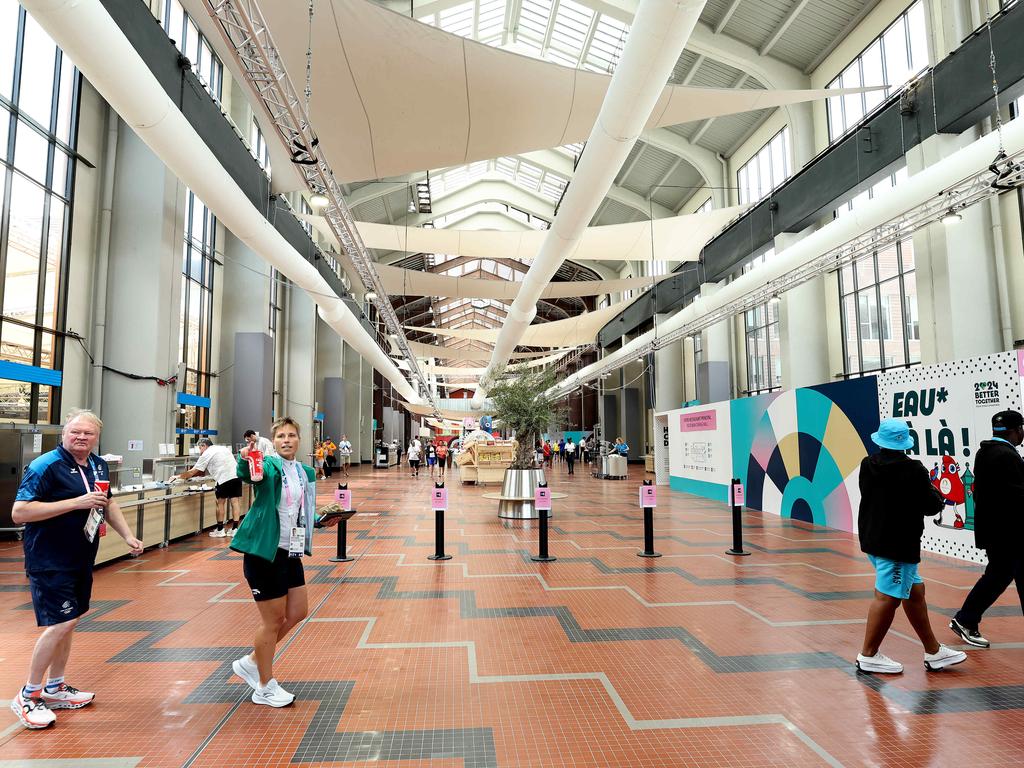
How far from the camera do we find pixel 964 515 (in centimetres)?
668

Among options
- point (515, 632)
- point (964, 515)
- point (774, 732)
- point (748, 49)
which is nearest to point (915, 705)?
point (774, 732)

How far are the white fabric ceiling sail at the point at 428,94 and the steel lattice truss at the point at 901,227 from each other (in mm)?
1966

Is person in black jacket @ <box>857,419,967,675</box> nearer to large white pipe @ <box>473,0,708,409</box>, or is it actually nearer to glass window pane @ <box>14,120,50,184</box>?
large white pipe @ <box>473,0,708,409</box>

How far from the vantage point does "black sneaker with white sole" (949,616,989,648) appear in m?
3.96

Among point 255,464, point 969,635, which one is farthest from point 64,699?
point 969,635

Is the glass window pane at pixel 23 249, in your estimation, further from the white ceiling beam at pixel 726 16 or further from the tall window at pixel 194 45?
the white ceiling beam at pixel 726 16

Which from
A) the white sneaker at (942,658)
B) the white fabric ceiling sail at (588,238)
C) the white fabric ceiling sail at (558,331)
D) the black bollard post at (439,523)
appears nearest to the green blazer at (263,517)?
the white sneaker at (942,658)

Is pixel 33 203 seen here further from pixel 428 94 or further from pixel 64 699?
pixel 64 699

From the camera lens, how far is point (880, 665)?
3.50m

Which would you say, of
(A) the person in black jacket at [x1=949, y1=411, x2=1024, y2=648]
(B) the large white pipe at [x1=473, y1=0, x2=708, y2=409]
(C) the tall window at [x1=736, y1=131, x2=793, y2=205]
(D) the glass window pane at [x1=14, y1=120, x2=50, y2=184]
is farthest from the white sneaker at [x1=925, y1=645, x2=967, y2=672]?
(C) the tall window at [x1=736, y1=131, x2=793, y2=205]

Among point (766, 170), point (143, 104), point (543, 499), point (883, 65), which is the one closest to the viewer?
point (143, 104)

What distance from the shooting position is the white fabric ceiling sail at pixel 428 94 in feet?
23.9

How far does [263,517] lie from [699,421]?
12832mm

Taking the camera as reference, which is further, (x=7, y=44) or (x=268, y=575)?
(x=7, y=44)
